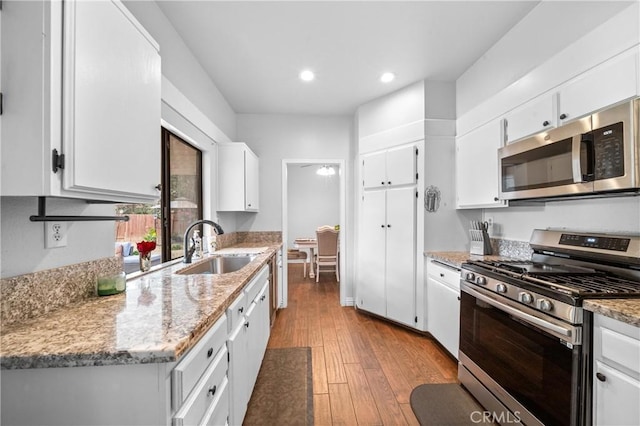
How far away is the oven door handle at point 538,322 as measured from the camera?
1220 millimetres

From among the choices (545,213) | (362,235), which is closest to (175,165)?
(362,235)

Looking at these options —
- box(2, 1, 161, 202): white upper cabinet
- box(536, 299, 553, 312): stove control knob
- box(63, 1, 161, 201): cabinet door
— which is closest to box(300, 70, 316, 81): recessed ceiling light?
box(63, 1, 161, 201): cabinet door

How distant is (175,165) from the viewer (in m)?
2.44

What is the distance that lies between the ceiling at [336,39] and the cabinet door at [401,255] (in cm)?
128

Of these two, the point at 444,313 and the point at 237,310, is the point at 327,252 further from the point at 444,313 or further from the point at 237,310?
the point at 237,310

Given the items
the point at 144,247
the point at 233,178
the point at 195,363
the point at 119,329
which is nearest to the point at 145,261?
the point at 144,247

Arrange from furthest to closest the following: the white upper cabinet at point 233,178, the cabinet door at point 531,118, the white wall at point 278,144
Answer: the white wall at point 278,144, the white upper cabinet at point 233,178, the cabinet door at point 531,118

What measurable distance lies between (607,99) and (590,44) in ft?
1.26

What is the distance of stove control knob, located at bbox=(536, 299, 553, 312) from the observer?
1.31m

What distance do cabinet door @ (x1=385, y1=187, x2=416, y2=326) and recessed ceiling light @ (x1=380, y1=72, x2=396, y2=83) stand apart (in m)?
1.17

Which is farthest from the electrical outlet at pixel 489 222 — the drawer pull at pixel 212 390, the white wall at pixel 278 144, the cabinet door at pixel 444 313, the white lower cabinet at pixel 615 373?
the drawer pull at pixel 212 390

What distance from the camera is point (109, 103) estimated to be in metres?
1.00

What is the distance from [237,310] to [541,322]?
151 cm

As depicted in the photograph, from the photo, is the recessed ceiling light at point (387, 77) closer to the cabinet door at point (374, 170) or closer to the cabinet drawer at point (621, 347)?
the cabinet door at point (374, 170)
